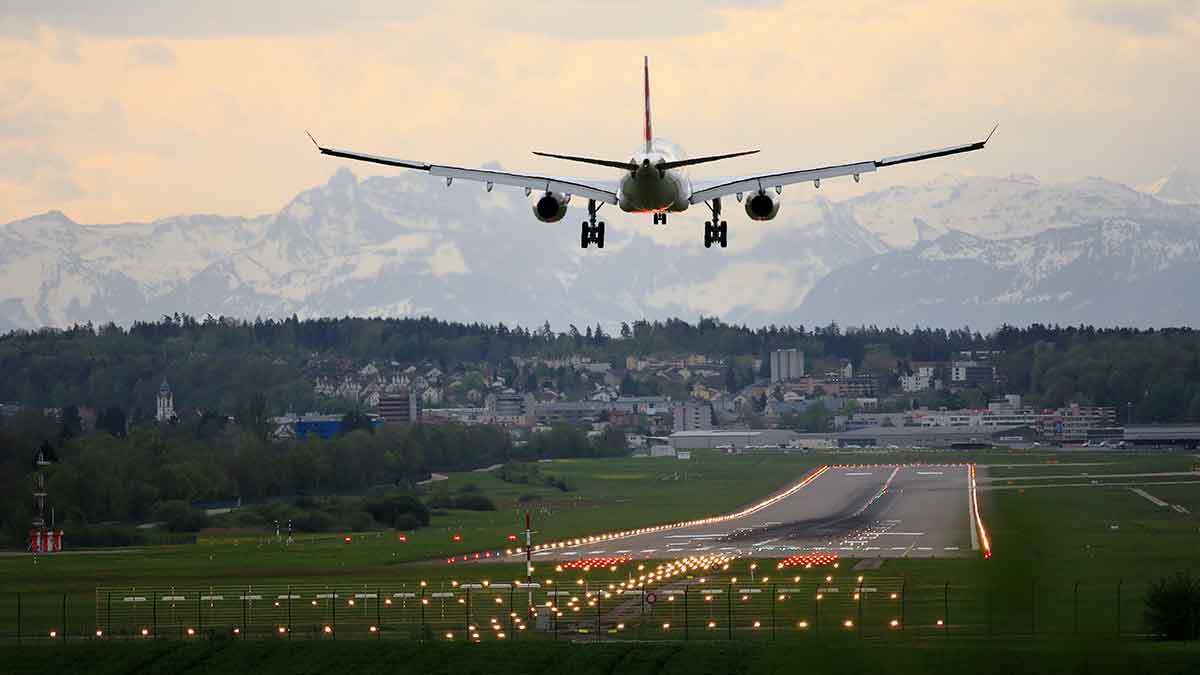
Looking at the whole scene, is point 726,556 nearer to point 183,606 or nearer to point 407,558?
point 407,558

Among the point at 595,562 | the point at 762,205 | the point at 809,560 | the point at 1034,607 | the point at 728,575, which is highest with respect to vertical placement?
the point at 762,205

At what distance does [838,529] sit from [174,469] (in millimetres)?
51238

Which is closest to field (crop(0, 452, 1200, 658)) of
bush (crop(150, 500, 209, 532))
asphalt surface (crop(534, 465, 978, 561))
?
bush (crop(150, 500, 209, 532))

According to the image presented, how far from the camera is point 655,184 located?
2653 inches

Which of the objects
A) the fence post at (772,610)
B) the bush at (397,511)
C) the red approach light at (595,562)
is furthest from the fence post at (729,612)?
the bush at (397,511)

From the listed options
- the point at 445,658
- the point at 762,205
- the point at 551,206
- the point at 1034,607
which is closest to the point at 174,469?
the point at 551,206

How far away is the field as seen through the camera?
33125 mm

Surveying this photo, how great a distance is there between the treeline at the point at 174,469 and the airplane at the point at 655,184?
65.2 meters

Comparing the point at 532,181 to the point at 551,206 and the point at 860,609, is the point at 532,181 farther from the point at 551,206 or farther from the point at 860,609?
the point at 860,609

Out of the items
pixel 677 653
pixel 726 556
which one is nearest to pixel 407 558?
pixel 726 556

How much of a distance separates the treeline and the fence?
1671 inches

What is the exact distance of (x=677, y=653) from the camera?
67250mm

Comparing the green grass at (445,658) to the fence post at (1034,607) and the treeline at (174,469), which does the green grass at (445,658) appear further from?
the treeline at (174,469)

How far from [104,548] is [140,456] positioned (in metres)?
29.2
